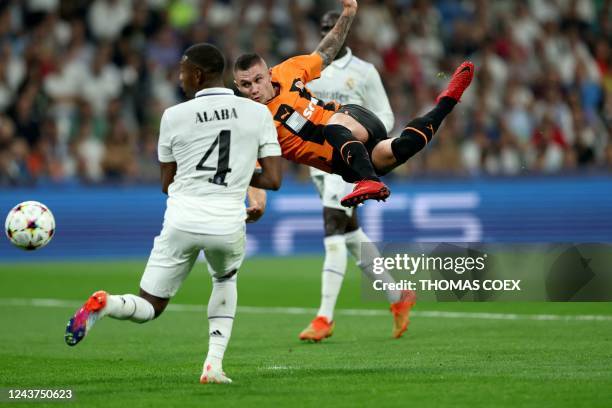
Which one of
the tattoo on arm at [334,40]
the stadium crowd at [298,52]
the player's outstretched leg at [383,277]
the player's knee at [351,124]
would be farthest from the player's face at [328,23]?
the stadium crowd at [298,52]

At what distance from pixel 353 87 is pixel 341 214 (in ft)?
4.64

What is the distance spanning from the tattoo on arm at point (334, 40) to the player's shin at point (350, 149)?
890mm

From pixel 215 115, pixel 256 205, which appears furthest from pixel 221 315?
pixel 215 115

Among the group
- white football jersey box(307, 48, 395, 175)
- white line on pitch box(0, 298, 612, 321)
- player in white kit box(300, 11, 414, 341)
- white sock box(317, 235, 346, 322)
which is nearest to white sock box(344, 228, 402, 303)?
player in white kit box(300, 11, 414, 341)

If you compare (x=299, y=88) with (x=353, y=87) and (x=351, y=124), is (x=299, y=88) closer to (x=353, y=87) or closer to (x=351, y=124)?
(x=351, y=124)

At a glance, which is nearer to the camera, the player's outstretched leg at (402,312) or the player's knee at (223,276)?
the player's knee at (223,276)

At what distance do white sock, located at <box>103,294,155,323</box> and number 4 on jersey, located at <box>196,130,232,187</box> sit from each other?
0.99 metres

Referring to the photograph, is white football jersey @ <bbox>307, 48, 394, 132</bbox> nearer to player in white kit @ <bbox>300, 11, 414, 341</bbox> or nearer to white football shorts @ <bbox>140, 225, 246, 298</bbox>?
player in white kit @ <bbox>300, 11, 414, 341</bbox>

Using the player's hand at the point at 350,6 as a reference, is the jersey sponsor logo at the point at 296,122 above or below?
below

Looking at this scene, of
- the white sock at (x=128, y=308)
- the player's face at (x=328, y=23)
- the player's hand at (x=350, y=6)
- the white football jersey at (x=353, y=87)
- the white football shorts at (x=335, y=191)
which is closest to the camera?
the white sock at (x=128, y=308)

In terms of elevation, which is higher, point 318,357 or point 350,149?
point 350,149

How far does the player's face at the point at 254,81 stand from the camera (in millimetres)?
9359

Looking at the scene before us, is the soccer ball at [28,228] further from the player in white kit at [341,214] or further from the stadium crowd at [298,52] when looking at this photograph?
the stadium crowd at [298,52]

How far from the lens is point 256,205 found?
9055 millimetres
